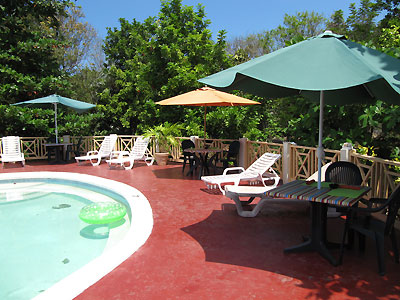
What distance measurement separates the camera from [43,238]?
5.29 meters

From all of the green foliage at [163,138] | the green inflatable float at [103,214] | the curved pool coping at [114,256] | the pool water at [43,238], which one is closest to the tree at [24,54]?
the green foliage at [163,138]

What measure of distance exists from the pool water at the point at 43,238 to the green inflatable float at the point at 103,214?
163 millimetres

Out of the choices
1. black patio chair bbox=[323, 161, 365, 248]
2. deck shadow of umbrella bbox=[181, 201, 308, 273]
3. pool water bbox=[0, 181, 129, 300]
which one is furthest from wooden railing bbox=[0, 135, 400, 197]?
pool water bbox=[0, 181, 129, 300]

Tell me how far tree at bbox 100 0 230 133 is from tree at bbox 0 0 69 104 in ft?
12.3

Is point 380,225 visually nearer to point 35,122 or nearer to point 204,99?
point 204,99

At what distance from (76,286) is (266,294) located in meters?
1.70

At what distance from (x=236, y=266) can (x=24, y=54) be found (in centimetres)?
1394

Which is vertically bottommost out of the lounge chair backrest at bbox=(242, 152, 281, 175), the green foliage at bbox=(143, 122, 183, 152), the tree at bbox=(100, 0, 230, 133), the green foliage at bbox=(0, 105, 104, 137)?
the lounge chair backrest at bbox=(242, 152, 281, 175)

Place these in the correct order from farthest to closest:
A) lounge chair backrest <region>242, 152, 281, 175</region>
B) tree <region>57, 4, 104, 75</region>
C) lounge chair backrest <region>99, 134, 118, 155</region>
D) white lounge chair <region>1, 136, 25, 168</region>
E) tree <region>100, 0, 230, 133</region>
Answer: tree <region>57, 4, 104, 75</region> → tree <region>100, 0, 230, 133</region> → lounge chair backrest <region>99, 134, 118, 155</region> → white lounge chair <region>1, 136, 25, 168</region> → lounge chair backrest <region>242, 152, 281, 175</region>

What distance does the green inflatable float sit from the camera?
534 cm

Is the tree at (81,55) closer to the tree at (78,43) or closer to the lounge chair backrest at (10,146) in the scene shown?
the tree at (78,43)

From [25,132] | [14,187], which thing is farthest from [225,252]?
[25,132]

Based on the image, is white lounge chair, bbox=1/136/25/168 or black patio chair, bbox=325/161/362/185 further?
white lounge chair, bbox=1/136/25/168

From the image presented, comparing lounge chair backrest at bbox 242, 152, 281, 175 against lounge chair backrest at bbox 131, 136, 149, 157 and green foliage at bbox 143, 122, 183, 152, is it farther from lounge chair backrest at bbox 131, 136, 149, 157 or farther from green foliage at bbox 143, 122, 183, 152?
lounge chair backrest at bbox 131, 136, 149, 157
